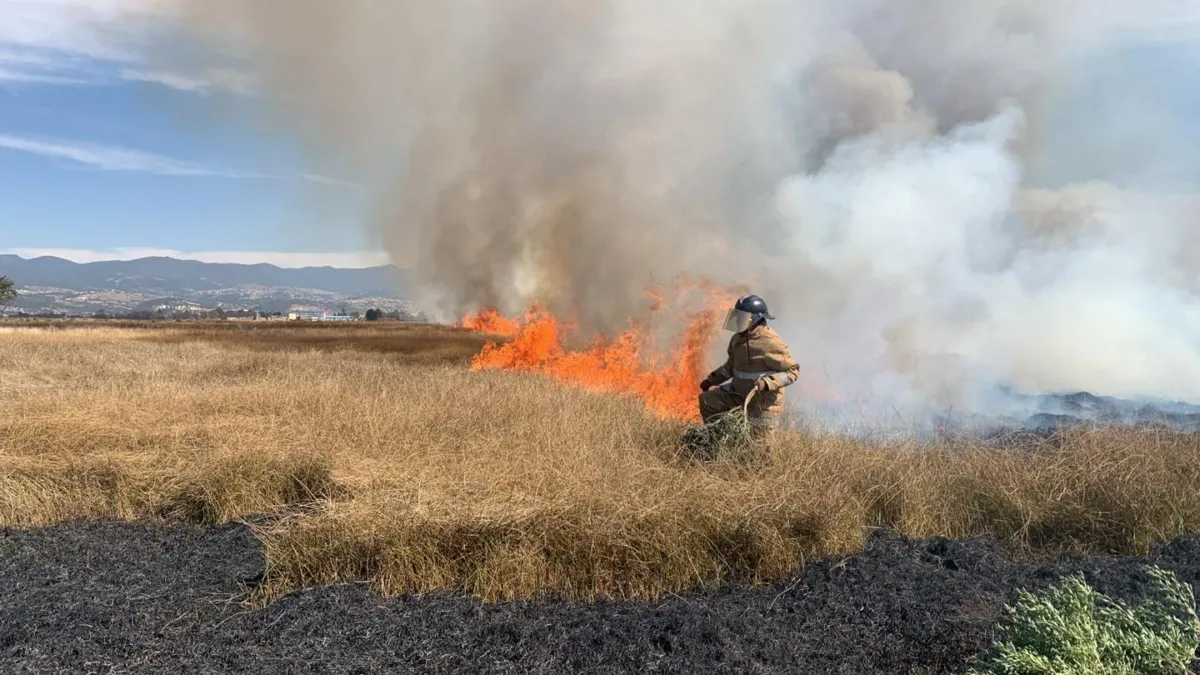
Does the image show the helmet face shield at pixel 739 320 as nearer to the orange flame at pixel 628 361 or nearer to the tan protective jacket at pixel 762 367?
the tan protective jacket at pixel 762 367

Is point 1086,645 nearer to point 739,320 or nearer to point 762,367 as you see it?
point 762,367

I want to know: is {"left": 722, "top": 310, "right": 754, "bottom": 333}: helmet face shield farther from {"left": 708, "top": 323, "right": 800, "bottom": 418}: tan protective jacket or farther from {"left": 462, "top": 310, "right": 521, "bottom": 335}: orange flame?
{"left": 462, "top": 310, "right": 521, "bottom": 335}: orange flame

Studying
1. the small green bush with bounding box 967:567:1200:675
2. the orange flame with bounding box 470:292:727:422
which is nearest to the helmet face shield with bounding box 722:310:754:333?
the small green bush with bounding box 967:567:1200:675

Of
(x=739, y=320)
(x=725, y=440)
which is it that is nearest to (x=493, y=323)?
(x=739, y=320)

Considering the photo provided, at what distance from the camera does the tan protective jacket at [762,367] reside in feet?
22.7

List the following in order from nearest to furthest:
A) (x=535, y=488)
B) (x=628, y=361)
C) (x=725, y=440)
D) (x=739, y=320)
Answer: (x=535, y=488) → (x=725, y=440) → (x=739, y=320) → (x=628, y=361)

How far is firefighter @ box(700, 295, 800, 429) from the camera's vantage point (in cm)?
692

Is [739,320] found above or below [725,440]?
above

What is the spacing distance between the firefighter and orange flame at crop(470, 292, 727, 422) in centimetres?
397

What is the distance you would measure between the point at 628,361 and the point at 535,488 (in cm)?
1070

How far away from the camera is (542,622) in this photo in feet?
13.2

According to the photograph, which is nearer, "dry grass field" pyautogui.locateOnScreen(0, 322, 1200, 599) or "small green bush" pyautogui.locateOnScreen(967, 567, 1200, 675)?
"small green bush" pyautogui.locateOnScreen(967, 567, 1200, 675)

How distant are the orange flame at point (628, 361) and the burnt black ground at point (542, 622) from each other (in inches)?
265

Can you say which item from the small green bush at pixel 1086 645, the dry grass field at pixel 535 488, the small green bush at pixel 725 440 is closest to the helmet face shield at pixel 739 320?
the small green bush at pixel 725 440
